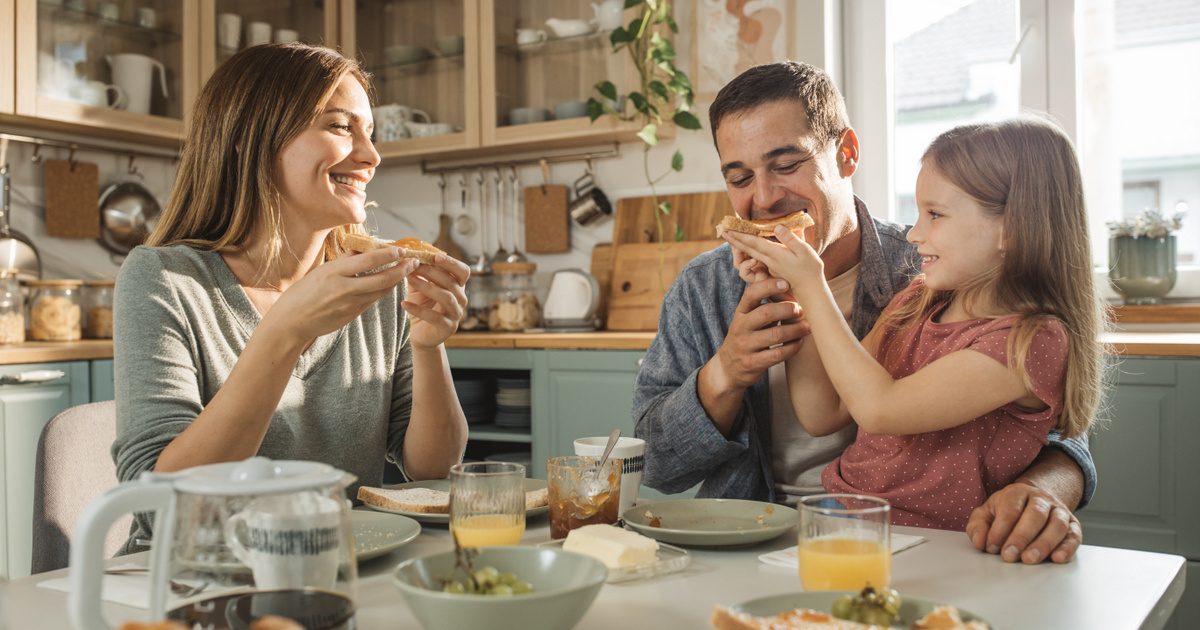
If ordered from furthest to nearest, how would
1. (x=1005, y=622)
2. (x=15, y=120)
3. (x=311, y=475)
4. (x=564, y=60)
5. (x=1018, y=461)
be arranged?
(x=564, y=60) < (x=15, y=120) < (x=1018, y=461) < (x=1005, y=622) < (x=311, y=475)

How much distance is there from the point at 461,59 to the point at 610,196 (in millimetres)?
787

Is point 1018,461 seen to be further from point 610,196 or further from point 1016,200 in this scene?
point 610,196

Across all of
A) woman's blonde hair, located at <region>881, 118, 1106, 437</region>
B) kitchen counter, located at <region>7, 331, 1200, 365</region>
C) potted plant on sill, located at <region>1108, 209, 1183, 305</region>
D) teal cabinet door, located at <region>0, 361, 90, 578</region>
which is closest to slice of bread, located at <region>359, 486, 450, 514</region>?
woman's blonde hair, located at <region>881, 118, 1106, 437</region>

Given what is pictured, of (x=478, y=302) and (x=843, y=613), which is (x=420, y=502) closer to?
(x=843, y=613)

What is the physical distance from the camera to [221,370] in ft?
5.14

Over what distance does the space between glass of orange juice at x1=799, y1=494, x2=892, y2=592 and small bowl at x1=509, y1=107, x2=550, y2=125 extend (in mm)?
2874

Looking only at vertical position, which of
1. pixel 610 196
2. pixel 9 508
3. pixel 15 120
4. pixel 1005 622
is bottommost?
pixel 9 508

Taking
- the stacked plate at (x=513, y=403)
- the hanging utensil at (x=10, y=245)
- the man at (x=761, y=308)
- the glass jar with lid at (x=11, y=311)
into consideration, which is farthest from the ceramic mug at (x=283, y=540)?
the hanging utensil at (x=10, y=245)

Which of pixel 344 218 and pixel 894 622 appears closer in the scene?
pixel 894 622

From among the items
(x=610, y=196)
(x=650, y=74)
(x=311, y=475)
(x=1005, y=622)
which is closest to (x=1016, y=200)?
(x=1005, y=622)

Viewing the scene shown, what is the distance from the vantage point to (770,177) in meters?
1.78

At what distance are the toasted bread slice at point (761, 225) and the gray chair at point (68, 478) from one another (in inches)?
41.0

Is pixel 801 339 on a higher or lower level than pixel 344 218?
lower

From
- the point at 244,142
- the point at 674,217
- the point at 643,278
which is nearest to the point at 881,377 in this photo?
the point at 244,142
